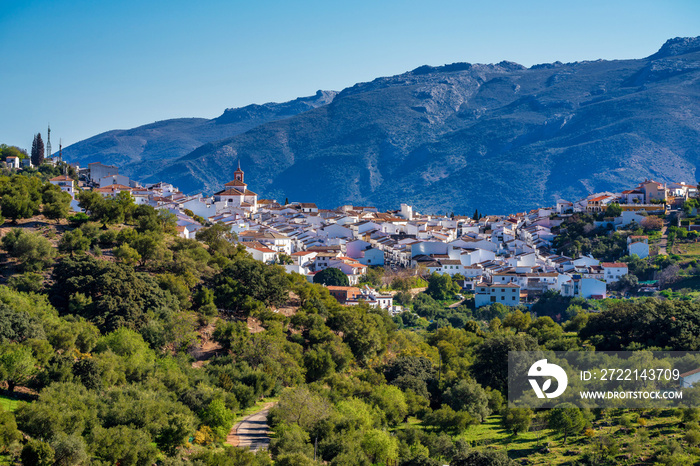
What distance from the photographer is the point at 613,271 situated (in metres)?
61.0

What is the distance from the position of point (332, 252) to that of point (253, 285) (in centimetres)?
2287

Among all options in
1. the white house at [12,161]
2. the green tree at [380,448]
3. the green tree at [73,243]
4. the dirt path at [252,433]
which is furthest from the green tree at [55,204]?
the white house at [12,161]

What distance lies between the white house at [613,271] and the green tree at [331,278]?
19976 mm

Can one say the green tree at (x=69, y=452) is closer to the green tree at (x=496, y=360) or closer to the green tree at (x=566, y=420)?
the green tree at (x=566, y=420)

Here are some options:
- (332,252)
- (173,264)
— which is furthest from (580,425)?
(332,252)

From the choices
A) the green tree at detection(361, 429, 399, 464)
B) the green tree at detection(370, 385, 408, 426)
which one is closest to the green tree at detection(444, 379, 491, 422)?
the green tree at detection(370, 385, 408, 426)

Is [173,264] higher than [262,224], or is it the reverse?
[262,224]

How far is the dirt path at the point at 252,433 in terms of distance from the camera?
2460cm

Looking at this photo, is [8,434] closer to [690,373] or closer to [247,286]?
[247,286]

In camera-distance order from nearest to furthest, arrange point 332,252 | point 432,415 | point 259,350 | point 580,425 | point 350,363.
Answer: point 580,425 < point 432,415 < point 259,350 < point 350,363 < point 332,252

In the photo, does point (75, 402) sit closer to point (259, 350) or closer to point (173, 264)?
point (259, 350)

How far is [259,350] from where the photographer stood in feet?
106

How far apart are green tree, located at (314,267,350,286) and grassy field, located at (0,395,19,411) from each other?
30750 millimetres

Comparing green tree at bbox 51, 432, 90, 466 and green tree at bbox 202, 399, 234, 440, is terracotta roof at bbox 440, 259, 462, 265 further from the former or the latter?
green tree at bbox 51, 432, 90, 466
